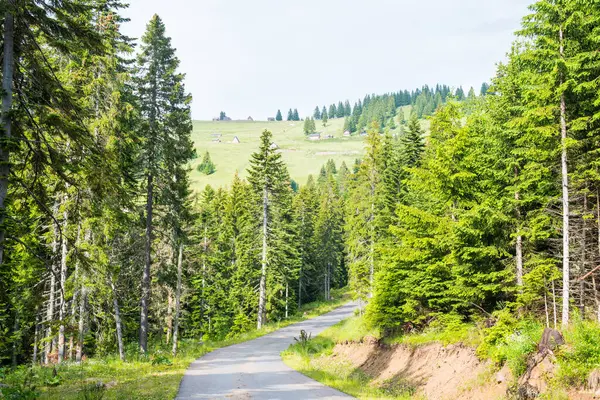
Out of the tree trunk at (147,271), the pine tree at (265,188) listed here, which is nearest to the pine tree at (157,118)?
the tree trunk at (147,271)

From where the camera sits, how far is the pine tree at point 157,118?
2295 centimetres

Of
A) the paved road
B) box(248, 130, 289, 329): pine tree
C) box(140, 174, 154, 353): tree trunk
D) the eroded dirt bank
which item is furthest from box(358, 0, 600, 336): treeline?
box(248, 130, 289, 329): pine tree

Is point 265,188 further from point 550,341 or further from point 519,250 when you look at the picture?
point 550,341

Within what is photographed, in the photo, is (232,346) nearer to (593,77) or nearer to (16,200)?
(16,200)

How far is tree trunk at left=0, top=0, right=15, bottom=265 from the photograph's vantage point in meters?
8.71

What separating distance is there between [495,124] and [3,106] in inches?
638

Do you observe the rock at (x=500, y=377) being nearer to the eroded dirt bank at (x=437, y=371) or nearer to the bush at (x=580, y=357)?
the eroded dirt bank at (x=437, y=371)

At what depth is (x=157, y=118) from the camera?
23.5 m

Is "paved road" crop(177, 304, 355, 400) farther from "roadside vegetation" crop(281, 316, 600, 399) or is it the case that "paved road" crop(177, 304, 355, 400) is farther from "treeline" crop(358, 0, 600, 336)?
"treeline" crop(358, 0, 600, 336)

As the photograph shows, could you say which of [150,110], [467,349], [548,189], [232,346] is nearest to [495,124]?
[548,189]

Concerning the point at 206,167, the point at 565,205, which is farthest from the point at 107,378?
the point at 206,167

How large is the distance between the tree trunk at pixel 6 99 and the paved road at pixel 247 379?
7532 millimetres

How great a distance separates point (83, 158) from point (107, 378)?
10076 mm

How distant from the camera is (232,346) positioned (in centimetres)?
2900
